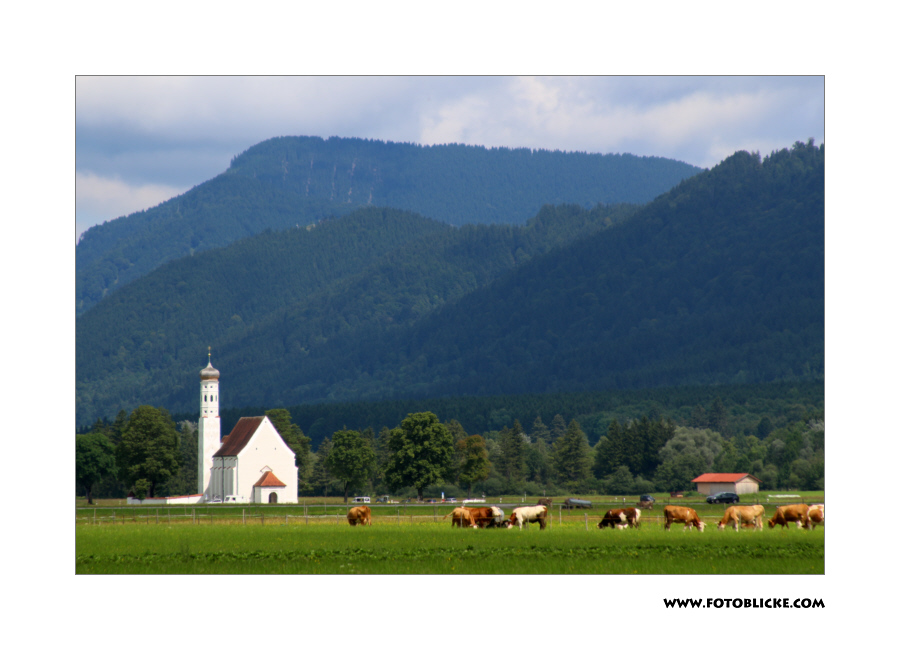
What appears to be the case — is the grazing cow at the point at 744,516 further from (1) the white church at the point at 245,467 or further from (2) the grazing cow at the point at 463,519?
(1) the white church at the point at 245,467

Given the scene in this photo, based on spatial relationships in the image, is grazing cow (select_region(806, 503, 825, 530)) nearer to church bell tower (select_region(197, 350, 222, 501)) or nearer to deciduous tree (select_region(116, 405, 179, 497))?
deciduous tree (select_region(116, 405, 179, 497))

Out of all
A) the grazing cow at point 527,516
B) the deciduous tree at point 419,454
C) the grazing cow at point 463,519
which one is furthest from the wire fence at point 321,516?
the deciduous tree at point 419,454

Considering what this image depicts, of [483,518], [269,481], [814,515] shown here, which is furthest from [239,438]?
[814,515]

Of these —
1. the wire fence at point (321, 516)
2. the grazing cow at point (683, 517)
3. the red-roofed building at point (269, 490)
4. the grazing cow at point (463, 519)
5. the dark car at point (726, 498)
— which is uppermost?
the grazing cow at point (683, 517)

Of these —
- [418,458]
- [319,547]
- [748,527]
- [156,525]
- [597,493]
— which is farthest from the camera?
[597,493]

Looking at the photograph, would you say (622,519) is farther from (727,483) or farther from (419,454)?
(727,483)
